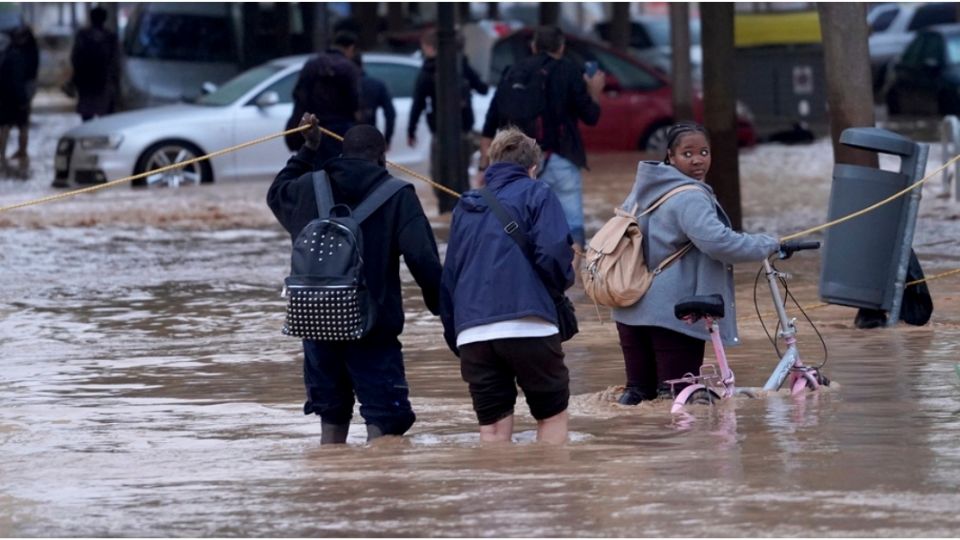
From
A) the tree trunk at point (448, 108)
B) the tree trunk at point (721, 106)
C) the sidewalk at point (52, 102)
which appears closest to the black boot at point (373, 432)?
the tree trunk at point (721, 106)

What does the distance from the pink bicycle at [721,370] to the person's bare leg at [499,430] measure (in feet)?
2.81

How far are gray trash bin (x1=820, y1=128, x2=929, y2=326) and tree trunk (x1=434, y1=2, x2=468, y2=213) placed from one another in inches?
288

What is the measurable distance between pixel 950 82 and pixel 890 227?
77.0 ft

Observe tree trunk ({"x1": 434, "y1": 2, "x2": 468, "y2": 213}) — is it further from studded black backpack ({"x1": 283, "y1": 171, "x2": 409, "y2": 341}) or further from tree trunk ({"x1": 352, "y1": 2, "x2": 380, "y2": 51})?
tree trunk ({"x1": 352, "y1": 2, "x2": 380, "y2": 51})

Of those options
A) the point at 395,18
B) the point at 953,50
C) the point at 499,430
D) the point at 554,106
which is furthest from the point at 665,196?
the point at 395,18

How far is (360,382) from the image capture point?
25.5 feet

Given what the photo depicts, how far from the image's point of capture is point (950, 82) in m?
33.5

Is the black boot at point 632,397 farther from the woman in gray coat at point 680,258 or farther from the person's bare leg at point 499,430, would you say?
the person's bare leg at point 499,430

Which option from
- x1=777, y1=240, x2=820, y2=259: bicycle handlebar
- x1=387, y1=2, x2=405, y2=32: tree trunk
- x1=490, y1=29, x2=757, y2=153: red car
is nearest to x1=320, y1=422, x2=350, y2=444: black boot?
x1=777, y1=240, x2=820, y2=259: bicycle handlebar

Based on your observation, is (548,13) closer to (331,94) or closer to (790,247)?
(331,94)

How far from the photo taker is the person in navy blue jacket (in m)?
7.51

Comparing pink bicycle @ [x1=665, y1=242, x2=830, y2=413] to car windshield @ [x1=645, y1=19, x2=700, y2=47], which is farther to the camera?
car windshield @ [x1=645, y1=19, x2=700, y2=47]

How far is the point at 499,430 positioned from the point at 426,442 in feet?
1.54

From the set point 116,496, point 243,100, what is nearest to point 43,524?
point 116,496
